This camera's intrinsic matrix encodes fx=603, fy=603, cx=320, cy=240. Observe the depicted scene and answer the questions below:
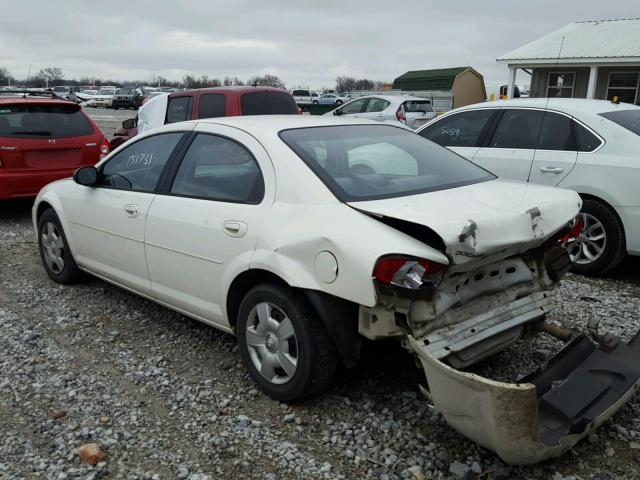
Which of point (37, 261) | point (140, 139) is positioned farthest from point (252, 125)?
point (37, 261)

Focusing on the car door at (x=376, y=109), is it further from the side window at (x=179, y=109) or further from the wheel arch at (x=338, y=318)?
the wheel arch at (x=338, y=318)

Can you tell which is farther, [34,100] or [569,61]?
[569,61]

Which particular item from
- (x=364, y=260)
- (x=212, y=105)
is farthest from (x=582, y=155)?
(x=212, y=105)

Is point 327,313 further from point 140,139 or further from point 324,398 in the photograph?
point 140,139

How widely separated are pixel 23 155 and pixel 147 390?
5.20m

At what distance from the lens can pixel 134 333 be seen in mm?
4410

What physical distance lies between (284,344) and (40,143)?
5.86 m

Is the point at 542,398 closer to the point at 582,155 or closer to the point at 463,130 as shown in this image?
A: the point at 582,155

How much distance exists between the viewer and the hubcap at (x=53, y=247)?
208 inches

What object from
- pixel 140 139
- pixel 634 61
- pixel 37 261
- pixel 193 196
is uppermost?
pixel 634 61

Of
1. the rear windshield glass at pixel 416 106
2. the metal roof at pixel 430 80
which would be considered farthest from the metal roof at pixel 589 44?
the metal roof at pixel 430 80

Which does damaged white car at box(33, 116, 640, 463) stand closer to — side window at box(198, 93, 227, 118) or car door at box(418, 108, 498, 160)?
car door at box(418, 108, 498, 160)

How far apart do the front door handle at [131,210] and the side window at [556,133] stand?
3.93 meters

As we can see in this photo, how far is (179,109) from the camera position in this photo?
9945mm
